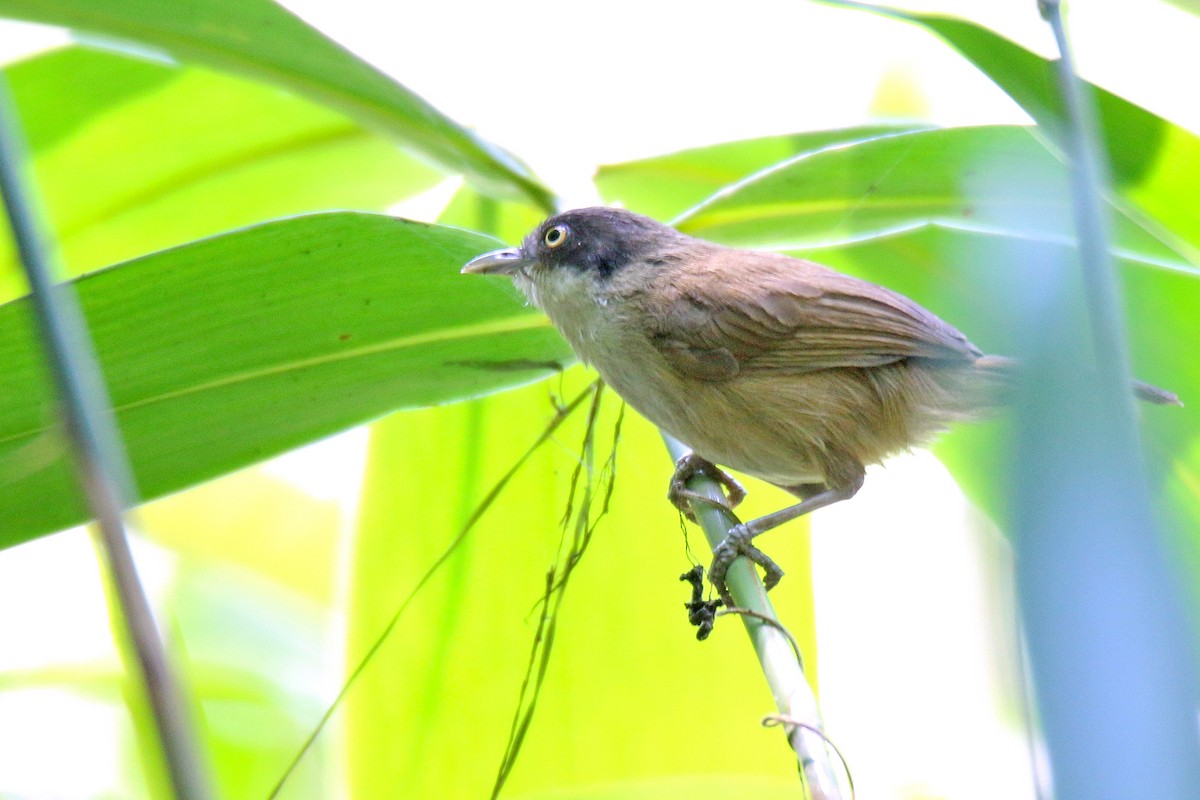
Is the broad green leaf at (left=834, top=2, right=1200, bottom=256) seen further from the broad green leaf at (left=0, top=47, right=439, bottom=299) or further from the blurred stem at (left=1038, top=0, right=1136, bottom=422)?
the broad green leaf at (left=0, top=47, right=439, bottom=299)

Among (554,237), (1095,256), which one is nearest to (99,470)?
(1095,256)

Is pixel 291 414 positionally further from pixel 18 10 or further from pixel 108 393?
pixel 18 10

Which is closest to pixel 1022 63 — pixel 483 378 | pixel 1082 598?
pixel 483 378

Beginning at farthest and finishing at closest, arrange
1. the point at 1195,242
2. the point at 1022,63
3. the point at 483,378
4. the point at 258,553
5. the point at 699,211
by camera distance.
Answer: the point at 258,553 → the point at 699,211 → the point at 483,378 → the point at 1195,242 → the point at 1022,63

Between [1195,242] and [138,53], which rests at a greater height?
[138,53]

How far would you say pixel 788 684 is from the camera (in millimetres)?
1357

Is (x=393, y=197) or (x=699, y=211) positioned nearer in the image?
(x=699, y=211)

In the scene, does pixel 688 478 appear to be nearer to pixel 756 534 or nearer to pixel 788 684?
pixel 756 534

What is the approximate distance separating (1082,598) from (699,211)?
1.87 metres

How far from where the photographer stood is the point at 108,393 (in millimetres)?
1833

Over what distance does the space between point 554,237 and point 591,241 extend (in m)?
0.16

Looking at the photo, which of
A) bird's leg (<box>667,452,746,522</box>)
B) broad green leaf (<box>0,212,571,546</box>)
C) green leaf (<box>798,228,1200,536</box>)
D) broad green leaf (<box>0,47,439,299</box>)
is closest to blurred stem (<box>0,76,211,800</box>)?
green leaf (<box>798,228,1200,536</box>)

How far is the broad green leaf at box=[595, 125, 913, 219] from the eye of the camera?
2.43 m

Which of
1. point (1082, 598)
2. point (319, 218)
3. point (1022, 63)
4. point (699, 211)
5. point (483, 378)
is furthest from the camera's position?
point (699, 211)
